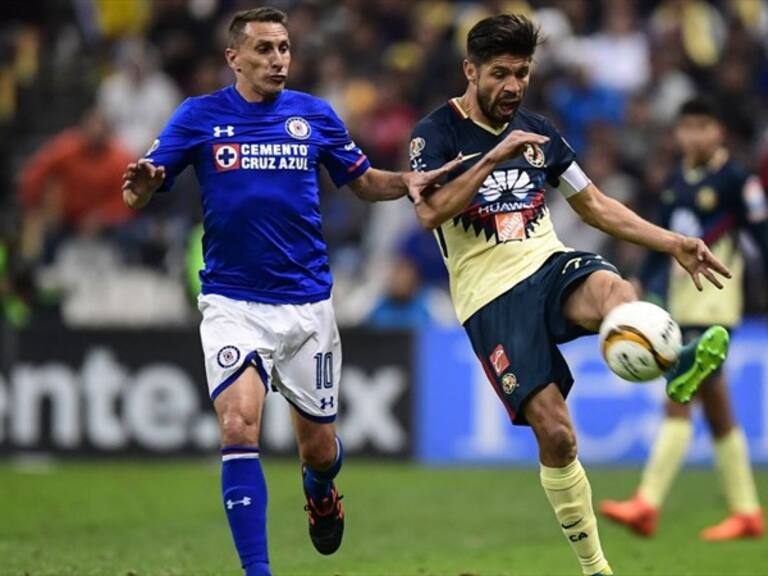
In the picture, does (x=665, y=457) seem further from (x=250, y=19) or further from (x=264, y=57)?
(x=250, y=19)

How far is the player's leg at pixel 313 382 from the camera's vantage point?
8.65 m

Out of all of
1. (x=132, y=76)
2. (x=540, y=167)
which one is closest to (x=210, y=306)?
(x=540, y=167)

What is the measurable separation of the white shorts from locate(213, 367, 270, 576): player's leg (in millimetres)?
133

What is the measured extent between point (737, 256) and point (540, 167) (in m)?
4.01

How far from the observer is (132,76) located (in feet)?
63.4

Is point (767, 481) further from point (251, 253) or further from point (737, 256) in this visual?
point (251, 253)

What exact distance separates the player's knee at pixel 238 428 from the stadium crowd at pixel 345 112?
8.62 meters

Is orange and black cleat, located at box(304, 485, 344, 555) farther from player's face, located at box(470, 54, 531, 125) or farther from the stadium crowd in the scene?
the stadium crowd

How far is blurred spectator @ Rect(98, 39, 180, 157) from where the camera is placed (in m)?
19.3

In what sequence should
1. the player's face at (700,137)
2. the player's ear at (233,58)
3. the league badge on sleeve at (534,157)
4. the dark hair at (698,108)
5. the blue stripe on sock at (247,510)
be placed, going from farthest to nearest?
the player's face at (700,137)
the dark hair at (698,108)
the player's ear at (233,58)
the league badge on sleeve at (534,157)
the blue stripe on sock at (247,510)

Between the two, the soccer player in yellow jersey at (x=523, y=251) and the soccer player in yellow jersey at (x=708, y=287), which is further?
the soccer player in yellow jersey at (x=708, y=287)

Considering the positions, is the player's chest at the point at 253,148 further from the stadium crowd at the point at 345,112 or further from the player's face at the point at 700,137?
the stadium crowd at the point at 345,112

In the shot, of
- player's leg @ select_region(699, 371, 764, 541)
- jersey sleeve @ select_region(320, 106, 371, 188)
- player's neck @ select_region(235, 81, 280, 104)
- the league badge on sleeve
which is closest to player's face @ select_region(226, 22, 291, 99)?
player's neck @ select_region(235, 81, 280, 104)

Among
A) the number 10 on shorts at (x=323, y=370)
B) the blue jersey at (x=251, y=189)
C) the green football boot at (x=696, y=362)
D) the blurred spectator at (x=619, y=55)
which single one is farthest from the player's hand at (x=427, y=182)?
the blurred spectator at (x=619, y=55)
